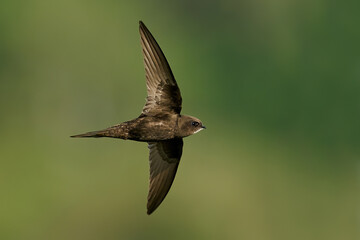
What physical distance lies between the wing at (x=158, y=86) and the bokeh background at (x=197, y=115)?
37.5 feet

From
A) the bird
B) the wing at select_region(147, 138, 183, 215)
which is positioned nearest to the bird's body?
the bird

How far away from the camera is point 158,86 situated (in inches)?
221

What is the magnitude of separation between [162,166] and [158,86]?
0.77 m

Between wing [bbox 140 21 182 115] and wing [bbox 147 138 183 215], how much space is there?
0.45 m

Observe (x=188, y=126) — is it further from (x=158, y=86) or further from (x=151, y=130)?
(x=158, y=86)

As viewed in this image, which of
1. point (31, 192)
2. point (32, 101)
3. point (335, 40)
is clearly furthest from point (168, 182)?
point (335, 40)

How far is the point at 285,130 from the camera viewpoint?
2864cm

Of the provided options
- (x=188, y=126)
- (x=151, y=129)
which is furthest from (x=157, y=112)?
(x=188, y=126)

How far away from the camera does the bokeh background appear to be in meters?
Result: 18.3

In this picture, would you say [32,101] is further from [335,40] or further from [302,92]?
[335,40]

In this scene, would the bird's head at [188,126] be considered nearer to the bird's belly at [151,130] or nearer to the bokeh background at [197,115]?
the bird's belly at [151,130]

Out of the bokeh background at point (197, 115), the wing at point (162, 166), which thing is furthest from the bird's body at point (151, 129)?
the bokeh background at point (197, 115)

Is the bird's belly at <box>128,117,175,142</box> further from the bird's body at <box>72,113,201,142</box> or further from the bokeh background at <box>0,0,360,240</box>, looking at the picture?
the bokeh background at <box>0,0,360,240</box>

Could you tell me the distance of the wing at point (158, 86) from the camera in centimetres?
552
